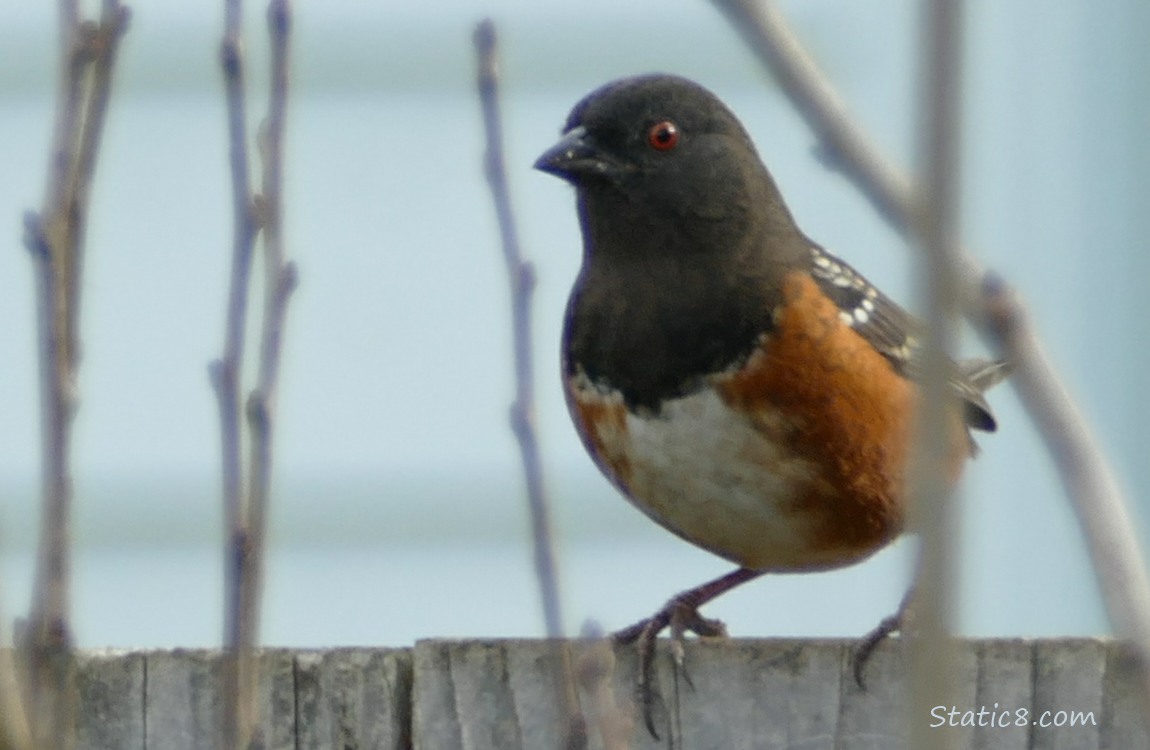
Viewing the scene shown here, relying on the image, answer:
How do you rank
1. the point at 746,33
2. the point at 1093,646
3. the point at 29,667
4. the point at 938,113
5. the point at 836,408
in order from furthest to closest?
the point at 836,408
the point at 1093,646
the point at 746,33
the point at 29,667
the point at 938,113

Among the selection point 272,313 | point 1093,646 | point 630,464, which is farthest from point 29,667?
point 630,464

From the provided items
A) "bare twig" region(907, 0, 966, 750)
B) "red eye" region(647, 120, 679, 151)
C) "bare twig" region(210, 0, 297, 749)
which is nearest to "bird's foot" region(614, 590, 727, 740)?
"red eye" region(647, 120, 679, 151)

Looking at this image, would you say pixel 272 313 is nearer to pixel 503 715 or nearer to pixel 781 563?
pixel 503 715

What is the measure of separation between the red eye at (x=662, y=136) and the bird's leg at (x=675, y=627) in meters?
0.71

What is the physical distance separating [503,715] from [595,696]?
0.77 metres

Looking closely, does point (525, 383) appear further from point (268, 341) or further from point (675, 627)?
point (675, 627)

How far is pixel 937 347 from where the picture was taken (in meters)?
0.83

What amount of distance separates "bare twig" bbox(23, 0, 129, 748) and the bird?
1.48 meters

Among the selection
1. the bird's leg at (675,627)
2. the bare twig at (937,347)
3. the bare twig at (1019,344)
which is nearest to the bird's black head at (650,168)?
the bird's leg at (675,627)

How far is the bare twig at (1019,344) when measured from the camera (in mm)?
1135

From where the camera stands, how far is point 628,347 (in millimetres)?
2730

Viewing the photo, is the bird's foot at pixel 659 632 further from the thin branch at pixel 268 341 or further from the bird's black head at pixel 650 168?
the thin branch at pixel 268 341

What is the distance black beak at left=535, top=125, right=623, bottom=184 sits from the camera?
2.76 metres

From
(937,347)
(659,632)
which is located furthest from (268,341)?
(659,632)
